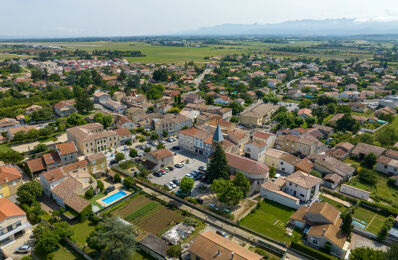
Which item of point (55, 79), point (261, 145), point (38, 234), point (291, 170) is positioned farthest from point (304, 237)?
point (55, 79)

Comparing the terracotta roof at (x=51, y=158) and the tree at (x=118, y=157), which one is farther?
the tree at (x=118, y=157)

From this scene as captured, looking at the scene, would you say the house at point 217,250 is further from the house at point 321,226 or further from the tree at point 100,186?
the tree at point 100,186

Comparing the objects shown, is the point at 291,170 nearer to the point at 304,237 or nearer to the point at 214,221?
the point at 304,237

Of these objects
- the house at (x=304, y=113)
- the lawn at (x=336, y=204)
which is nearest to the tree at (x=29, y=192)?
the lawn at (x=336, y=204)

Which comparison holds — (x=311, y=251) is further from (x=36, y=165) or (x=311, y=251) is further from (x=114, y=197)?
(x=36, y=165)

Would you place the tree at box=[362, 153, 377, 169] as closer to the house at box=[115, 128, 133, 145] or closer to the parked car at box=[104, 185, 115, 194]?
the parked car at box=[104, 185, 115, 194]
